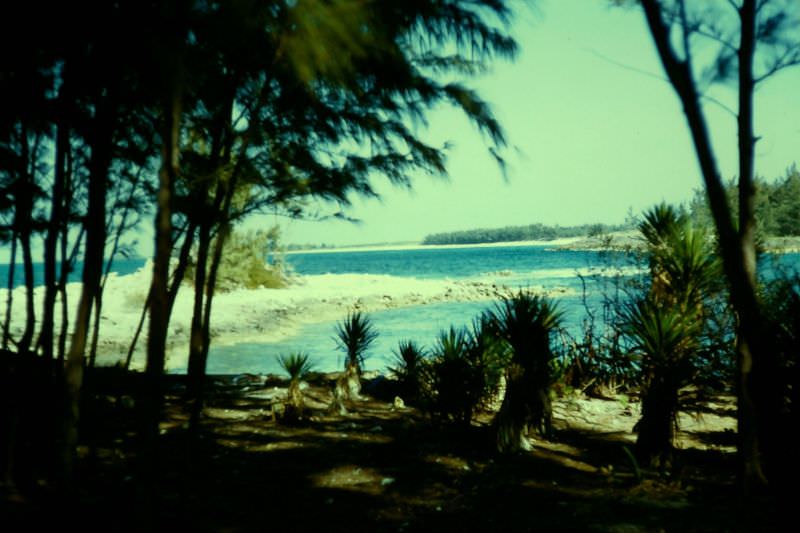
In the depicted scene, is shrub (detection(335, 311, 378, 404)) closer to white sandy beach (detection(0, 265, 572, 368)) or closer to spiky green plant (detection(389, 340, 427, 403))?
spiky green plant (detection(389, 340, 427, 403))

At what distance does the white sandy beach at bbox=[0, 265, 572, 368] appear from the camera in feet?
46.9

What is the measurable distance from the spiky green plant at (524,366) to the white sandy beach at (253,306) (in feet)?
17.0

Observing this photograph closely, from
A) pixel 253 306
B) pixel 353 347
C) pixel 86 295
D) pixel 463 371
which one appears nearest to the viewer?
pixel 86 295

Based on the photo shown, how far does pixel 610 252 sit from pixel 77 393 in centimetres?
755

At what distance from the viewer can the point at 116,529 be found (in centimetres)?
266

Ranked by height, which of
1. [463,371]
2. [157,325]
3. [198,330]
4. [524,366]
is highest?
[157,325]

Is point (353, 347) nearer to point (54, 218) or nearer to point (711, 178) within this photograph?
point (54, 218)

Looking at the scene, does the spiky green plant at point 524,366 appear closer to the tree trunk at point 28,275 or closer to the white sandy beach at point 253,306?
the tree trunk at point 28,275

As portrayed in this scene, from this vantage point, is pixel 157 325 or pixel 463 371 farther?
pixel 463 371

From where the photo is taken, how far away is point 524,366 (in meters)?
4.64

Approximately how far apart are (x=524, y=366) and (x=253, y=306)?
16.8 m

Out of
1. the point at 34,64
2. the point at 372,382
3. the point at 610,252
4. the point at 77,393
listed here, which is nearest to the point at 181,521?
the point at 77,393

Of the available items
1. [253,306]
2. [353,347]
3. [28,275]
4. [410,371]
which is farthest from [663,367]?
[253,306]

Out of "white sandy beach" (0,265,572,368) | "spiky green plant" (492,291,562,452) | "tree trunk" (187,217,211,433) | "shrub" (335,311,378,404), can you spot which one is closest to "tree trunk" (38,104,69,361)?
"tree trunk" (187,217,211,433)
